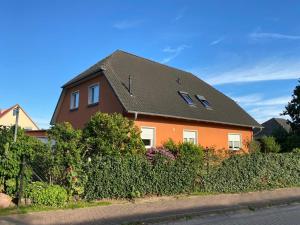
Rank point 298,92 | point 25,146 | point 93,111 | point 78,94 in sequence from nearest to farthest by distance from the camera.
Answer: point 25,146, point 93,111, point 78,94, point 298,92

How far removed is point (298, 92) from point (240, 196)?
1988 centimetres

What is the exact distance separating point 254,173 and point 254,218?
19.0ft

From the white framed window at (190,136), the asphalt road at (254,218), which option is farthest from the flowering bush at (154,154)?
the white framed window at (190,136)

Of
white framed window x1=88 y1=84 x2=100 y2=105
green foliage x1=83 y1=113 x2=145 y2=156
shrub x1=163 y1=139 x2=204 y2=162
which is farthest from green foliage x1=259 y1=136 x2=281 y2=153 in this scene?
green foliage x1=83 y1=113 x2=145 y2=156

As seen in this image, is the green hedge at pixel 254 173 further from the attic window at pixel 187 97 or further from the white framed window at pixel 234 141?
the attic window at pixel 187 97

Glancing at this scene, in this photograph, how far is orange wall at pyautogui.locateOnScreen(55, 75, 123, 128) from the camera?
763 inches

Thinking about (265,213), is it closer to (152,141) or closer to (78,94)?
(152,141)

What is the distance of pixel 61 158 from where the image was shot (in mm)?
11078

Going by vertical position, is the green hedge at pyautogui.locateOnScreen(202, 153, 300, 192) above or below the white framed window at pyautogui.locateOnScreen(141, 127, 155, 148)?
below

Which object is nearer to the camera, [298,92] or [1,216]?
[1,216]

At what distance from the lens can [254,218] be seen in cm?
1021

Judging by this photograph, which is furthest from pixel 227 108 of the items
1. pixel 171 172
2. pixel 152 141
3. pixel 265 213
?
pixel 265 213

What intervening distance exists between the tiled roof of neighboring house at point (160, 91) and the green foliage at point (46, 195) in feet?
25.1

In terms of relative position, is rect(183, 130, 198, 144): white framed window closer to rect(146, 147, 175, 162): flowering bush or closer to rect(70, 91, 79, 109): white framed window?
rect(70, 91, 79, 109): white framed window
